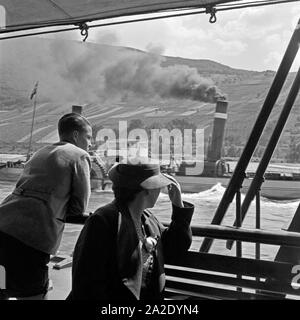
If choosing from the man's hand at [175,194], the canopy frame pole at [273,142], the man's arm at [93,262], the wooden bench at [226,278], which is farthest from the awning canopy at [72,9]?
the man's arm at [93,262]

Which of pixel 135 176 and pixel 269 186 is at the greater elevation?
pixel 135 176

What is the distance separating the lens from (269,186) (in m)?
15.3

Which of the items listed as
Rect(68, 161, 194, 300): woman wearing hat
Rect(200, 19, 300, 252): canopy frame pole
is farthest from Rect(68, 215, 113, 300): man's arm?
Rect(200, 19, 300, 252): canopy frame pole

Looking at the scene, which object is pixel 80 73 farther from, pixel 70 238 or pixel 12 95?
pixel 70 238

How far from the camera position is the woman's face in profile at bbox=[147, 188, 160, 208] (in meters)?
1.29

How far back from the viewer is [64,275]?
2.72m

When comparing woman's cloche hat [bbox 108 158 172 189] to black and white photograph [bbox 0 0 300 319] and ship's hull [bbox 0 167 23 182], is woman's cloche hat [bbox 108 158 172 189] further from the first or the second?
ship's hull [bbox 0 167 23 182]

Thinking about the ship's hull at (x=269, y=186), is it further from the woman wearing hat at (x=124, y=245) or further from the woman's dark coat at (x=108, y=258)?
the woman's dark coat at (x=108, y=258)

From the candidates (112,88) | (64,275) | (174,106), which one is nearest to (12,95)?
(112,88)

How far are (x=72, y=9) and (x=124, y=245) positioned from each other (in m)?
1.59

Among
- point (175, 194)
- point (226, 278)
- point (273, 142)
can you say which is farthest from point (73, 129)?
point (273, 142)

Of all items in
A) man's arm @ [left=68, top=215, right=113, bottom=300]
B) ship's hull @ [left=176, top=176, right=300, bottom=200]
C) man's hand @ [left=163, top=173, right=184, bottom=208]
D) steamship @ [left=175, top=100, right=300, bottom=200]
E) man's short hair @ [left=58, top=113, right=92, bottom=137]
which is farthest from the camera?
ship's hull @ [left=176, top=176, right=300, bottom=200]

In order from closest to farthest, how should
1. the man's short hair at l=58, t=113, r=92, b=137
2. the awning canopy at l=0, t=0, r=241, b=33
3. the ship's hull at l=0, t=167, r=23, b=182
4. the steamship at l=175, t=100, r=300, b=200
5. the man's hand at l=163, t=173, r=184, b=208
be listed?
the man's hand at l=163, t=173, r=184, b=208 → the man's short hair at l=58, t=113, r=92, b=137 → the awning canopy at l=0, t=0, r=241, b=33 → the ship's hull at l=0, t=167, r=23, b=182 → the steamship at l=175, t=100, r=300, b=200

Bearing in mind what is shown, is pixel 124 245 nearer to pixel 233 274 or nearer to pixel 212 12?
pixel 233 274
